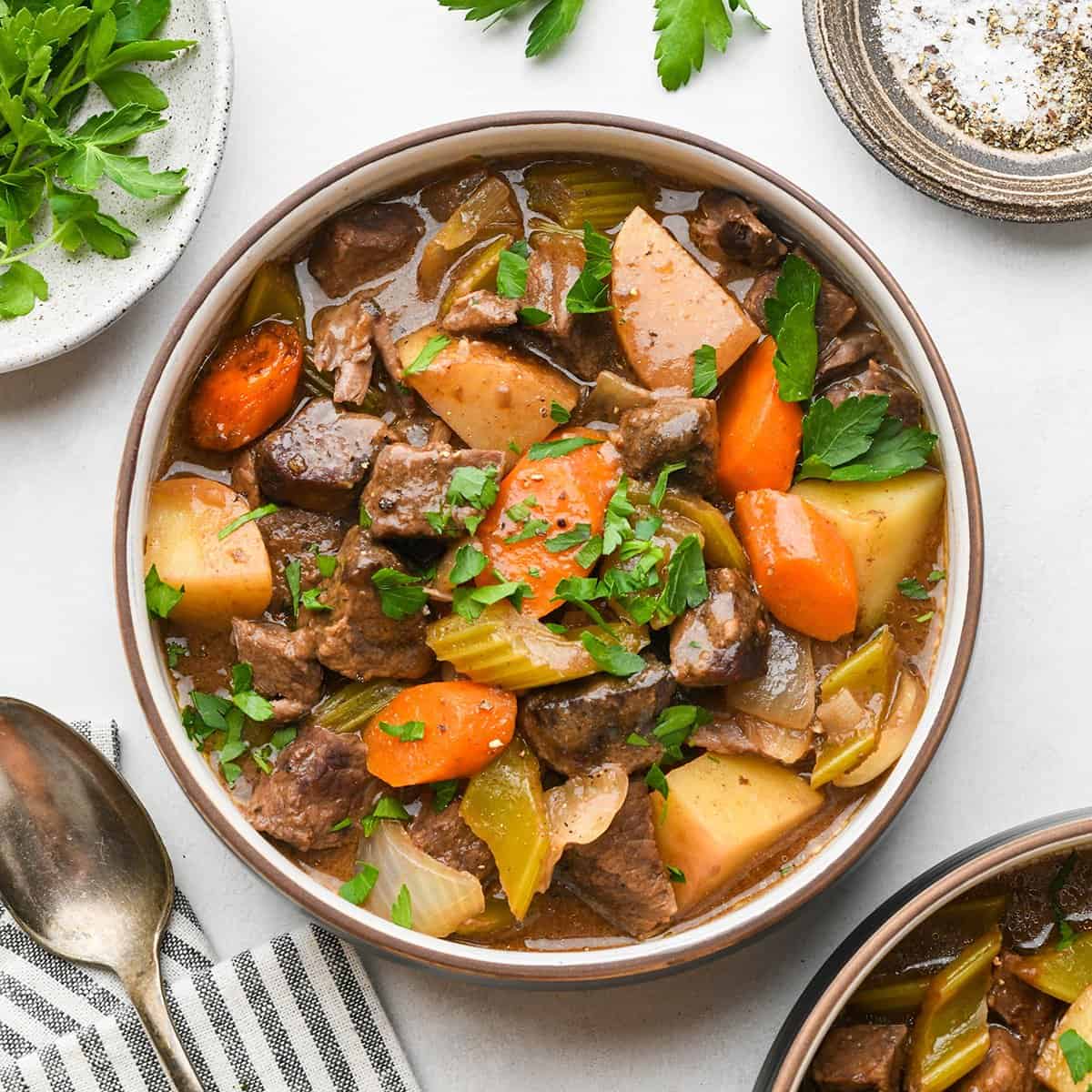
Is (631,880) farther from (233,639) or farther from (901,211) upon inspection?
(901,211)

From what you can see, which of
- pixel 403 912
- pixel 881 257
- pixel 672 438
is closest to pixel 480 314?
pixel 672 438

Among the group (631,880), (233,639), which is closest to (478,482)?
(233,639)

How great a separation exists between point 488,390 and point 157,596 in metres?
0.90

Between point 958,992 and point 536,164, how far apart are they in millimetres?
2186

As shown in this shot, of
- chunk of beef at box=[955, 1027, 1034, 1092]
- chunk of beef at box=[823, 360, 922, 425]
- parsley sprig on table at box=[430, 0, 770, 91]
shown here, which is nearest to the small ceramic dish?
parsley sprig on table at box=[430, 0, 770, 91]

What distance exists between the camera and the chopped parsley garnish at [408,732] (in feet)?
10.2

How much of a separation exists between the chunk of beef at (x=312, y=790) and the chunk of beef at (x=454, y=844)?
0.18 meters

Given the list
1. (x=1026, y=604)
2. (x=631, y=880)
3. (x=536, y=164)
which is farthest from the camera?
(x=1026, y=604)

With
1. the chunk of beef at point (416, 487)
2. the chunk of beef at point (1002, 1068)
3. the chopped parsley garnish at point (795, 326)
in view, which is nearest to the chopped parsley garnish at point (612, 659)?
the chunk of beef at point (416, 487)

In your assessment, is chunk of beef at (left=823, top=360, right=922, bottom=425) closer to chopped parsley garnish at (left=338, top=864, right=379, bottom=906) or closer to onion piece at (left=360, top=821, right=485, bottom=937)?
onion piece at (left=360, top=821, right=485, bottom=937)

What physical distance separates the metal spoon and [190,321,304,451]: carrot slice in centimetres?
88

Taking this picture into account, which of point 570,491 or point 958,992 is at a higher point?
point 570,491

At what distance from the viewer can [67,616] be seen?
12.0 ft

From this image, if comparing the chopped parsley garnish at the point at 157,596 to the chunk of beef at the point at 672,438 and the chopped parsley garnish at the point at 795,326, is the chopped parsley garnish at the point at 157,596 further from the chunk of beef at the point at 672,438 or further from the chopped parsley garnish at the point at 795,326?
the chopped parsley garnish at the point at 795,326
